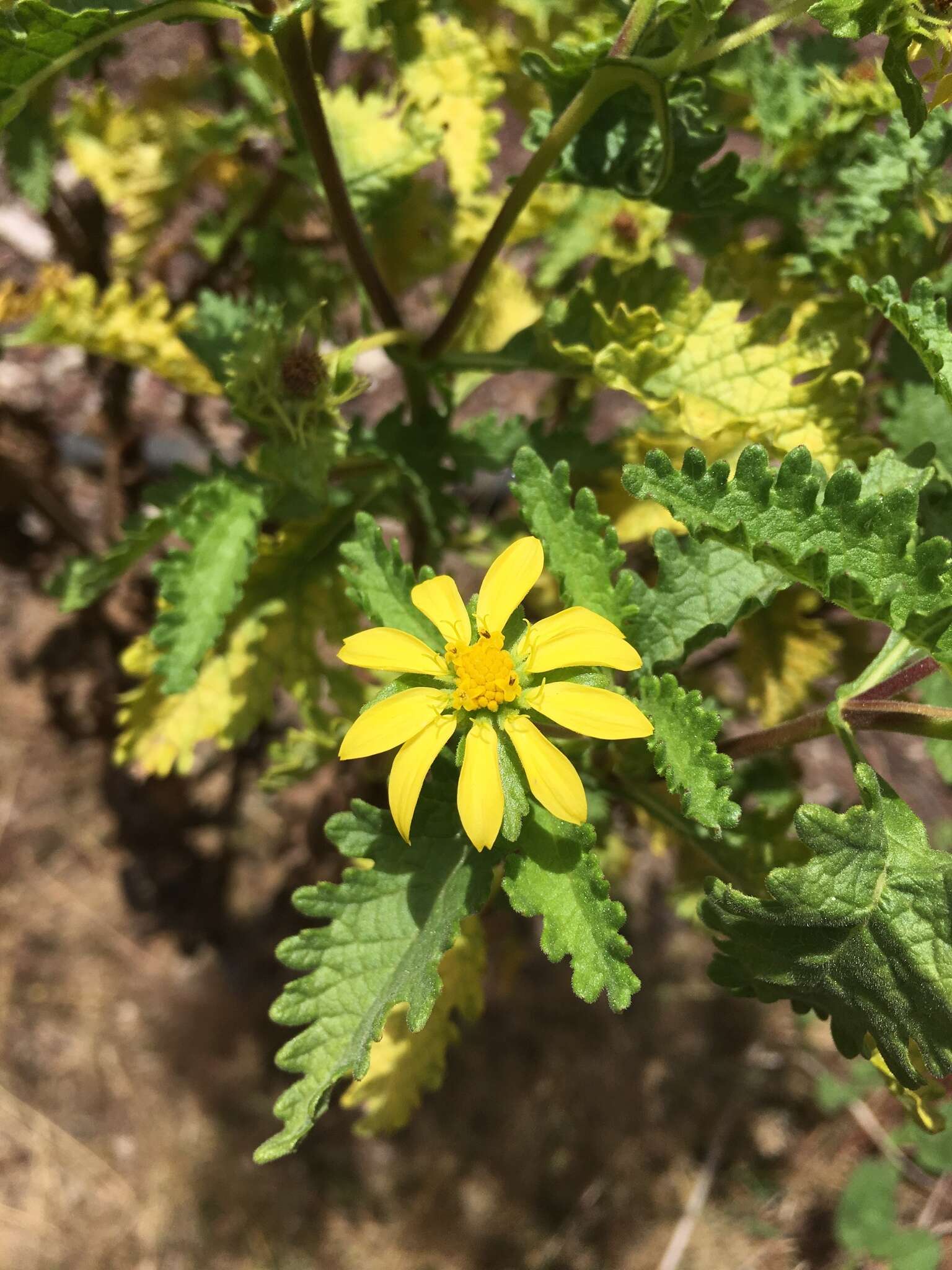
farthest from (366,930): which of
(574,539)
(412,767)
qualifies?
(574,539)

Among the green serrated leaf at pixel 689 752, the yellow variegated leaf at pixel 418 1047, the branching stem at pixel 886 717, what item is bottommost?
the yellow variegated leaf at pixel 418 1047

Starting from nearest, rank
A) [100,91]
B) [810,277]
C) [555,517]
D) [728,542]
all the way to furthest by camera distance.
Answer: [728,542]
[555,517]
[810,277]
[100,91]

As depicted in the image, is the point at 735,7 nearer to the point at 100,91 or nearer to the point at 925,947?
the point at 100,91

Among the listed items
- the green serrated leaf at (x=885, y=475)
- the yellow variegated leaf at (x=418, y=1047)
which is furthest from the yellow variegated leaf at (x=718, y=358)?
the yellow variegated leaf at (x=418, y=1047)

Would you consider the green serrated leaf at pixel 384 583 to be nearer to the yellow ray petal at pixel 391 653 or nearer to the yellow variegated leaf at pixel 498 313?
the yellow ray petal at pixel 391 653

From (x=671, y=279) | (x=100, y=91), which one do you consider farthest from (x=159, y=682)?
(x=100, y=91)
